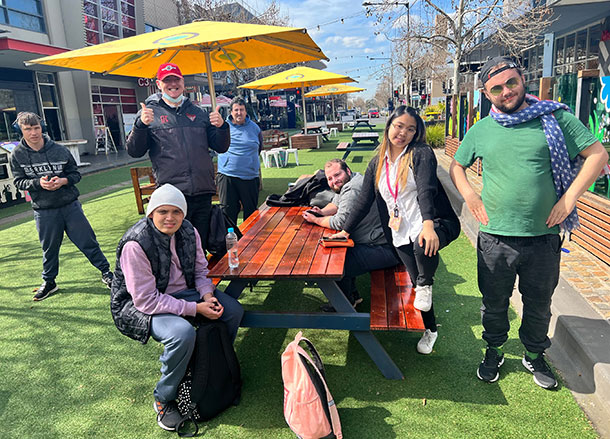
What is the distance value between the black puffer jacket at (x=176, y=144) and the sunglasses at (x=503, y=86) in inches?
93.8

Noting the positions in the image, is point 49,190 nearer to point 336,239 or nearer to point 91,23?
point 336,239

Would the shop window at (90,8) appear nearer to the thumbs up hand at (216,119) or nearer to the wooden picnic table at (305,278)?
the thumbs up hand at (216,119)

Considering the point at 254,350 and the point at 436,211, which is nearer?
the point at 436,211

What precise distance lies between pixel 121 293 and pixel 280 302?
1.77 metres

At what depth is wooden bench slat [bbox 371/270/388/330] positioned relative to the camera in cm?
271

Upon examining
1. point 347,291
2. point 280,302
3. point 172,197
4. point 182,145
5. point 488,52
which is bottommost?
point 280,302

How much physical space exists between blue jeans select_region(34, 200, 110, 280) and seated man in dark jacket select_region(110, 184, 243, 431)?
207 centimetres

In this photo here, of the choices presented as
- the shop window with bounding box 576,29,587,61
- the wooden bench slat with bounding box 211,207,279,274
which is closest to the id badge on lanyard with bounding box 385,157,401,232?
the wooden bench slat with bounding box 211,207,279,274

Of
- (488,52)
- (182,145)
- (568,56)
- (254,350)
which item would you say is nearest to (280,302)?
(254,350)

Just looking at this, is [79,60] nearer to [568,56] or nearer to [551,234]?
[551,234]

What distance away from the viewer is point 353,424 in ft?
8.05

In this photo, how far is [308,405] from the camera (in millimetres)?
2285

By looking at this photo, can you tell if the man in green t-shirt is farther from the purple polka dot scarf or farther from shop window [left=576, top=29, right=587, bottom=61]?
shop window [left=576, top=29, right=587, bottom=61]

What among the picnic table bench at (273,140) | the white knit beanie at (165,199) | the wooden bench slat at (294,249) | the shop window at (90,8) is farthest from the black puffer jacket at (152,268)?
the shop window at (90,8)
